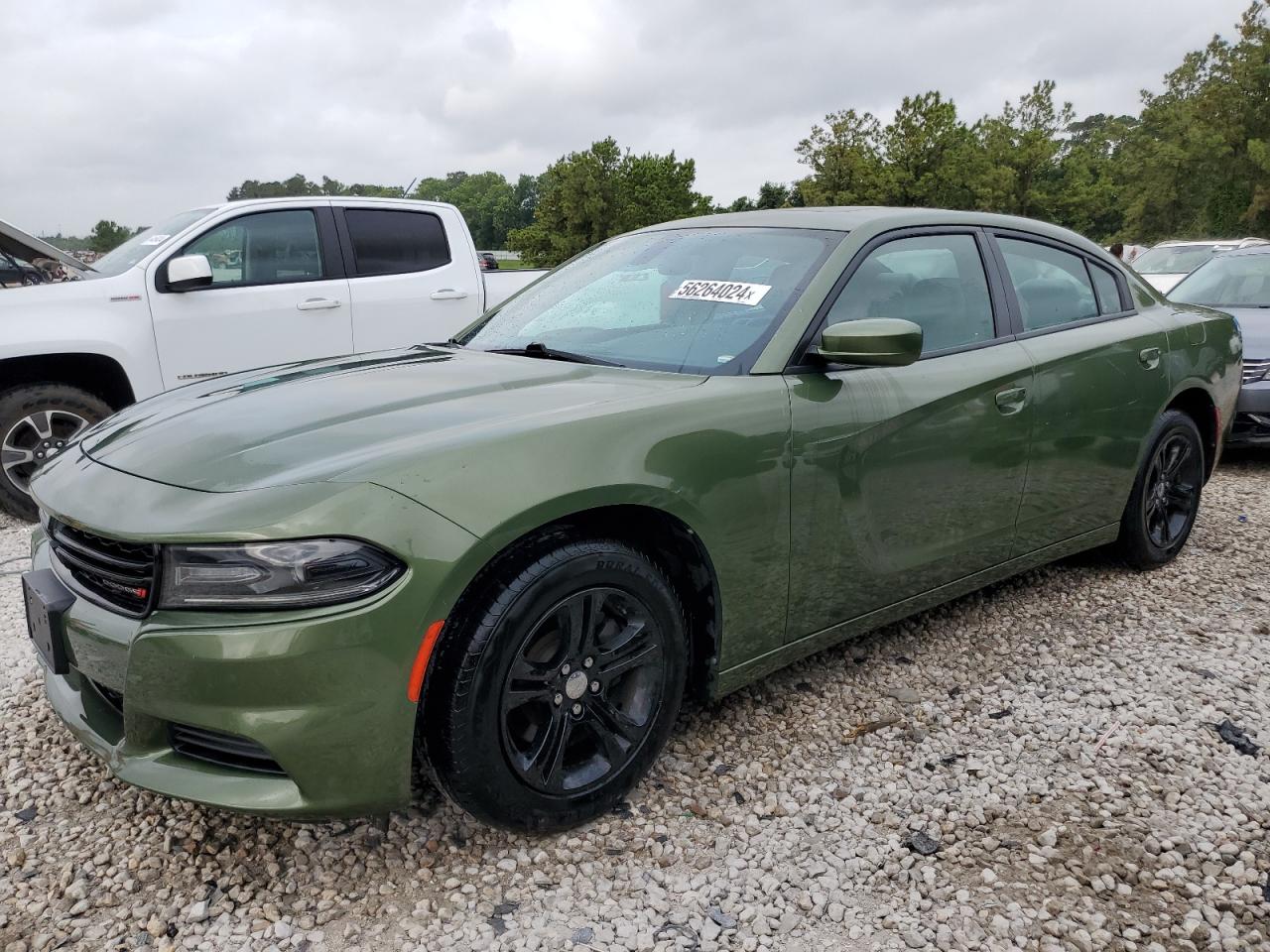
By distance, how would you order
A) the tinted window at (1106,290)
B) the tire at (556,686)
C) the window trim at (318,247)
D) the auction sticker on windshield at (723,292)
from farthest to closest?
the window trim at (318,247) → the tinted window at (1106,290) → the auction sticker on windshield at (723,292) → the tire at (556,686)

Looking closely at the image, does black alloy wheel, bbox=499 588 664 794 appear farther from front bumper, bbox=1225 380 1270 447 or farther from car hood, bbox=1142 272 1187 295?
car hood, bbox=1142 272 1187 295

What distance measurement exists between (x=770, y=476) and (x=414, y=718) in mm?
1092

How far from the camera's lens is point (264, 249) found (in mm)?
5926

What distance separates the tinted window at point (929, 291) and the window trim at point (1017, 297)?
0.38ft

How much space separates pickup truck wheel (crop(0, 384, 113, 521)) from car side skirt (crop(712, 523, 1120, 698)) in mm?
4218

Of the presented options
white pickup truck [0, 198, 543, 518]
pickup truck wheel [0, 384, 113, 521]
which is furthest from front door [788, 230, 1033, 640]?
pickup truck wheel [0, 384, 113, 521]

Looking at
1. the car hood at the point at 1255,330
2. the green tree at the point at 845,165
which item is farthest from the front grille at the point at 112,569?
the green tree at the point at 845,165

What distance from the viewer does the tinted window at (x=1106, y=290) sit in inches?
152

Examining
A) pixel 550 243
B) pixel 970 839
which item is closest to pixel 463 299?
pixel 970 839

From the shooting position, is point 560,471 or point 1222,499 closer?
point 560,471

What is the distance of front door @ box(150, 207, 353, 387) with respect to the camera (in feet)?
18.3

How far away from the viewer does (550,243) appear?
46.8 metres

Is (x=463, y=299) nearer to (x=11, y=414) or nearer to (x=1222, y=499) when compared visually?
(x=11, y=414)

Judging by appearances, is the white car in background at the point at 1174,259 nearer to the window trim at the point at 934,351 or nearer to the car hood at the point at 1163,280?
the car hood at the point at 1163,280
